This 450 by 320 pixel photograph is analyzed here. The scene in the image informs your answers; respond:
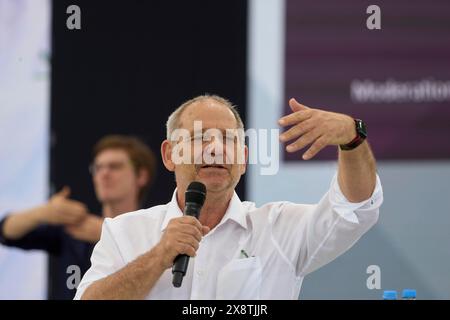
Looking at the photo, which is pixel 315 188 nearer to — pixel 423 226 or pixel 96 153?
pixel 423 226

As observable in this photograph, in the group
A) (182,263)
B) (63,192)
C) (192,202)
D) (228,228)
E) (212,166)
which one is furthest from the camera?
(63,192)

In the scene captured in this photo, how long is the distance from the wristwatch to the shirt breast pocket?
14.2 inches

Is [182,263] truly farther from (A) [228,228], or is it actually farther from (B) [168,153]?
(B) [168,153]

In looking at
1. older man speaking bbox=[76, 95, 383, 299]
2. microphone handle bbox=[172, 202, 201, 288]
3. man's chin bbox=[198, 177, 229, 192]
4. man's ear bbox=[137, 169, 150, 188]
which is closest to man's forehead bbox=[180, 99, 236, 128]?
older man speaking bbox=[76, 95, 383, 299]

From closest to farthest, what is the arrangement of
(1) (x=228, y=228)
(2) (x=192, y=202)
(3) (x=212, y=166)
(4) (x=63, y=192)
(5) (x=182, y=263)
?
(5) (x=182, y=263) → (2) (x=192, y=202) → (3) (x=212, y=166) → (1) (x=228, y=228) → (4) (x=63, y=192)

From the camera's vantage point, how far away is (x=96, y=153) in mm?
4008

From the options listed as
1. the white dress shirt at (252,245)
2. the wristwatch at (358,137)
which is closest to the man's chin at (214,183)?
the white dress shirt at (252,245)

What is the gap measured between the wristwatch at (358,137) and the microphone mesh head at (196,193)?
34cm

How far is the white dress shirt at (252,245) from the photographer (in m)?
2.24

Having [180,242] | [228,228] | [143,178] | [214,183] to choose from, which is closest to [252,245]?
[228,228]

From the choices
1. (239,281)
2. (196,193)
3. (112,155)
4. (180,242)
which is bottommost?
(239,281)

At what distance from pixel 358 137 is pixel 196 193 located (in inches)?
15.6

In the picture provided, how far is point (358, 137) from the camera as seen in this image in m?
2.17

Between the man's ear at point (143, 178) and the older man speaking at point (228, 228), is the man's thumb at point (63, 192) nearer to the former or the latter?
the man's ear at point (143, 178)
